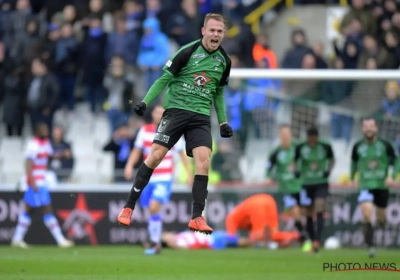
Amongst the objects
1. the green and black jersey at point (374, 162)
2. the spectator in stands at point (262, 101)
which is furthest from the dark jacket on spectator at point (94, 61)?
the green and black jersey at point (374, 162)

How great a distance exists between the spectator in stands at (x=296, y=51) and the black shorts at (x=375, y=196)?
192 inches

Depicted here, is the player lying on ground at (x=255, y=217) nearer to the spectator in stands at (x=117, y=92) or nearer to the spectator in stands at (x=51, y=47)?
the spectator in stands at (x=117, y=92)

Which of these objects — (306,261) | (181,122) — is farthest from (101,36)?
(181,122)

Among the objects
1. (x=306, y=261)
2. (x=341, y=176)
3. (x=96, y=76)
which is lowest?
(x=306, y=261)

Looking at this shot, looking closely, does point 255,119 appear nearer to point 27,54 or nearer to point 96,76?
point 96,76

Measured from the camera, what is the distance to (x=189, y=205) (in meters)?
20.7

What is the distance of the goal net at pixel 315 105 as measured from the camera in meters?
19.8

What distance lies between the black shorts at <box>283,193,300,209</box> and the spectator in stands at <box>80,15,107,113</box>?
4430mm

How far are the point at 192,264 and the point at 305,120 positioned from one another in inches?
257

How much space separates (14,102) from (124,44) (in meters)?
2.59

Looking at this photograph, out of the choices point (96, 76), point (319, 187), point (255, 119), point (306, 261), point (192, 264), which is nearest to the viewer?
point (192, 264)

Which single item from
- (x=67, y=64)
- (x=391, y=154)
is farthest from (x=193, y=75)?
(x=67, y=64)

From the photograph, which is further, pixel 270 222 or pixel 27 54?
pixel 27 54

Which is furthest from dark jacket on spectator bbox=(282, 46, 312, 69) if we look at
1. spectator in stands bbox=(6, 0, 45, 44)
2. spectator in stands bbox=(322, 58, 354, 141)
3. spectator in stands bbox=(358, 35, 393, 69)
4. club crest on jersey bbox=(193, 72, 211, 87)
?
club crest on jersey bbox=(193, 72, 211, 87)
